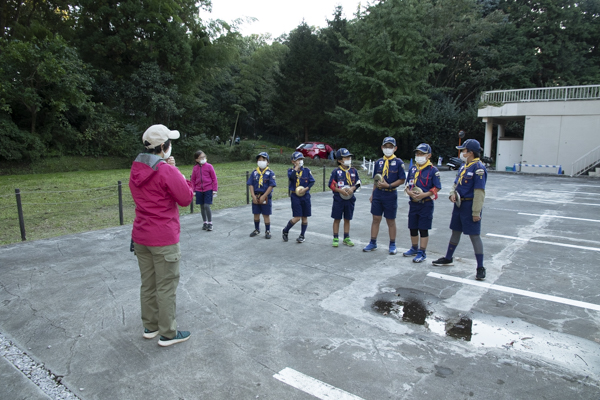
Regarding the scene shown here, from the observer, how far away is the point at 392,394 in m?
3.01

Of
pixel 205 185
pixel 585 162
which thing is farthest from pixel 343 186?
pixel 585 162

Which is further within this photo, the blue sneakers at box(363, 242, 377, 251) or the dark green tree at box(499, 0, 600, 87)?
the dark green tree at box(499, 0, 600, 87)

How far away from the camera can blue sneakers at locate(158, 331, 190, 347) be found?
12.1ft

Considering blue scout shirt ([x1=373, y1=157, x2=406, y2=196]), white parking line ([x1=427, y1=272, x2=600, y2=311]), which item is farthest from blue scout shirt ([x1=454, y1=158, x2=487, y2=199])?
white parking line ([x1=427, y1=272, x2=600, y2=311])

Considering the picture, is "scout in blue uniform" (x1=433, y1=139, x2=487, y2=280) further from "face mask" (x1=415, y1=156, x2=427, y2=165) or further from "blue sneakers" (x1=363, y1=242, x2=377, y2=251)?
"blue sneakers" (x1=363, y1=242, x2=377, y2=251)

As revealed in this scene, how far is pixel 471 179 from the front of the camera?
5496 mm

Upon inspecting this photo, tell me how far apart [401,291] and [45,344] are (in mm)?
3903

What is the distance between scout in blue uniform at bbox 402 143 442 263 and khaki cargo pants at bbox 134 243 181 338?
12.6 feet

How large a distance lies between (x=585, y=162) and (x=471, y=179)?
73.9ft

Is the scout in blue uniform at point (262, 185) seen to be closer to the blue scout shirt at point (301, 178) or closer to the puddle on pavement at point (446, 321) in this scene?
the blue scout shirt at point (301, 178)

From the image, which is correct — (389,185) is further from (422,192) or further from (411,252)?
(411,252)

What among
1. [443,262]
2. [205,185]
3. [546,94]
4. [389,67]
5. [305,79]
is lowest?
[443,262]

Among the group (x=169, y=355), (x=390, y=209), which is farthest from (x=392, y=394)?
(x=390, y=209)

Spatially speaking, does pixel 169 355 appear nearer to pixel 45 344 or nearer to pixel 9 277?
pixel 45 344
